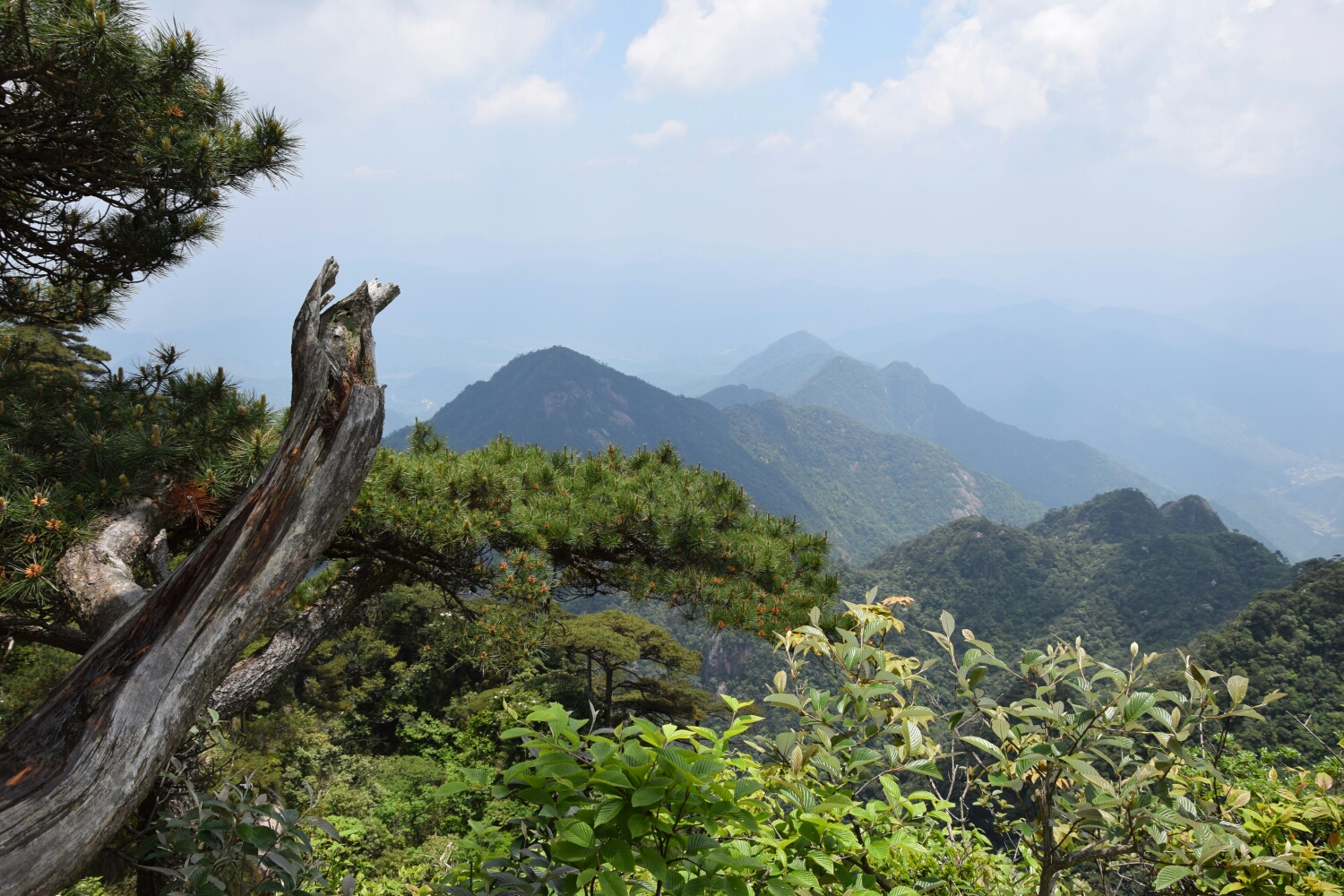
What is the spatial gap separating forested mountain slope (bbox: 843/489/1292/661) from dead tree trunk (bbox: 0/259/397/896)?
46168 mm

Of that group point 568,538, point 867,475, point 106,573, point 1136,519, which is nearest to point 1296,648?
point 568,538

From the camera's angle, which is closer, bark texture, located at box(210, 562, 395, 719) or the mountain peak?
bark texture, located at box(210, 562, 395, 719)

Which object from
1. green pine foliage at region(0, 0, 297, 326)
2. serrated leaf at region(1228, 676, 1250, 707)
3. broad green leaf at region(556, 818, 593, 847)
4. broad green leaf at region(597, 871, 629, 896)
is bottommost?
broad green leaf at region(597, 871, 629, 896)

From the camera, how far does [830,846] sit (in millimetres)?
1468

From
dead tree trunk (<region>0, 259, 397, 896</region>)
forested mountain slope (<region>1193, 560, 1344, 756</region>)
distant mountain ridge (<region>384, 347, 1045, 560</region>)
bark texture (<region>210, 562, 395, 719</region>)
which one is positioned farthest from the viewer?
distant mountain ridge (<region>384, 347, 1045, 560</region>)

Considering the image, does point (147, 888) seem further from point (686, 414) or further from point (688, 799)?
point (686, 414)

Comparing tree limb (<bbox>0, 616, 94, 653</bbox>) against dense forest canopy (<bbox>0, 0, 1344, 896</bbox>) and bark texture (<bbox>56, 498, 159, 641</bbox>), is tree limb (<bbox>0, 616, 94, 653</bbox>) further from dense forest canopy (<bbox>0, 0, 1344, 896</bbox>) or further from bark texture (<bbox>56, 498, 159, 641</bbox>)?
bark texture (<bbox>56, 498, 159, 641</bbox>)

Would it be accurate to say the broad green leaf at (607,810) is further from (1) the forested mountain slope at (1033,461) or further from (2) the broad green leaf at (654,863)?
(1) the forested mountain slope at (1033,461)

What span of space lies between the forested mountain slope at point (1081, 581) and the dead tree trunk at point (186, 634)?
46168mm

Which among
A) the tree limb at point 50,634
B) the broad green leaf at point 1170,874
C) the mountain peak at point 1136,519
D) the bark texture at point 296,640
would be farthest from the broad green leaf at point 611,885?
the mountain peak at point 1136,519

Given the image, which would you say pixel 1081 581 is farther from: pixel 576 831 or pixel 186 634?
pixel 186 634

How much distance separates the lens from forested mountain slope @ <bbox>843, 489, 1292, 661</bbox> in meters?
49.1

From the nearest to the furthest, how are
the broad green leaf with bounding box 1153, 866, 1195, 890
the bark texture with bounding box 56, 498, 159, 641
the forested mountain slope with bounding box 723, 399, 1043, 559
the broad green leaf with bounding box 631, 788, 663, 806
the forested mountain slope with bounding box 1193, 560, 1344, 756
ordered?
1. the broad green leaf with bounding box 631, 788, 663, 806
2. the broad green leaf with bounding box 1153, 866, 1195, 890
3. the bark texture with bounding box 56, 498, 159, 641
4. the forested mountain slope with bounding box 1193, 560, 1344, 756
5. the forested mountain slope with bounding box 723, 399, 1043, 559

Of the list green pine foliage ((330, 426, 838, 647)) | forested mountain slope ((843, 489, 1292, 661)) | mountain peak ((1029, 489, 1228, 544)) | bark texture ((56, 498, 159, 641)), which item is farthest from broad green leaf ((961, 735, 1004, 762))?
mountain peak ((1029, 489, 1228, 544))
